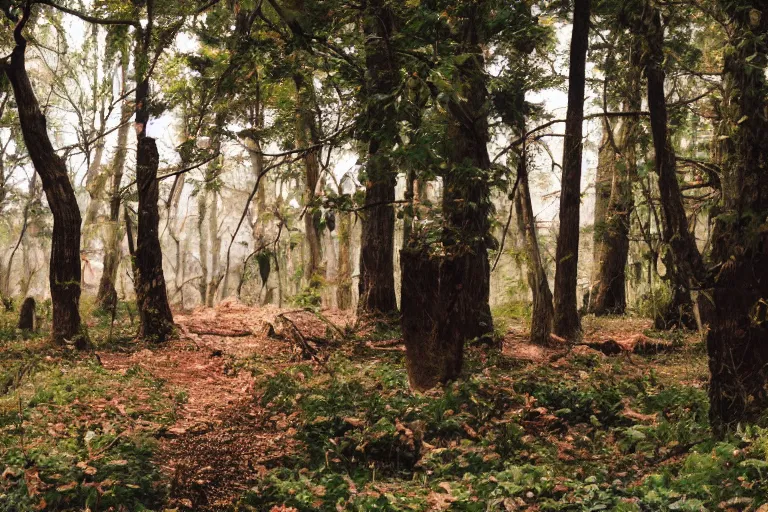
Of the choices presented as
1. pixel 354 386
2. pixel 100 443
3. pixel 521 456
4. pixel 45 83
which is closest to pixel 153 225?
pixel 354 386

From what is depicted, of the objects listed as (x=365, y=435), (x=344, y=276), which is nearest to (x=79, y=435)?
(x=365, y=435)

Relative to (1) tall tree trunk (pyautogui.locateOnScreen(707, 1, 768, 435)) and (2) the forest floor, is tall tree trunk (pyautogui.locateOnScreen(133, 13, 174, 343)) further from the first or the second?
(1) tall tree trunk (pyautogui.locateOnScreen(707, 1, 768, 435))

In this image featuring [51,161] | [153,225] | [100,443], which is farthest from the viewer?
[153,225]

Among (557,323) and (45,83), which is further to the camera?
(45,83)

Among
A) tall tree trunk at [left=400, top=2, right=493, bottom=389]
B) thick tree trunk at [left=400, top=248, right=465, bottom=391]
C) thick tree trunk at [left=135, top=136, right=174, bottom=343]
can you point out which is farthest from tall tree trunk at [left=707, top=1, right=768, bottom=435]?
thick tree trunk at [left=135, top=136, right=174, bottom=343]

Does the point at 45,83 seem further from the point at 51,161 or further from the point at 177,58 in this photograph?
the point at 51,161

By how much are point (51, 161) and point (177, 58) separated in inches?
367

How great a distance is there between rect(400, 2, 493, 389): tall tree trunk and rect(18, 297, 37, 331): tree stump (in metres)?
8.92

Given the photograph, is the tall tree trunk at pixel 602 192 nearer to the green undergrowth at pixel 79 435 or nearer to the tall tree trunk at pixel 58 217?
the tall tree trunk at pixel 58 217

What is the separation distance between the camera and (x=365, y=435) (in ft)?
22.4

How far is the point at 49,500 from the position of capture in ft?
17.4

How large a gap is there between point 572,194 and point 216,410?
679 cm

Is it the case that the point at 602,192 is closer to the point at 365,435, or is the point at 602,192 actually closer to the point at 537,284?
the point at 537,284

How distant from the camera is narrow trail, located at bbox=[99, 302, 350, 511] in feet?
20.0
